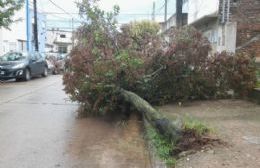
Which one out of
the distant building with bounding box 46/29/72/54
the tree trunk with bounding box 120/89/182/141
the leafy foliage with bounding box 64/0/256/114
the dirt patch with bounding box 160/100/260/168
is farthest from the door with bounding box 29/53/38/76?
the distant building with bounding box 46/29/72/54

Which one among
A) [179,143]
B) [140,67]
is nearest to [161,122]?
[179,143]

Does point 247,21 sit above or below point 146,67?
above

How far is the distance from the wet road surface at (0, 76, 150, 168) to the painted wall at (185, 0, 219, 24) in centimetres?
943

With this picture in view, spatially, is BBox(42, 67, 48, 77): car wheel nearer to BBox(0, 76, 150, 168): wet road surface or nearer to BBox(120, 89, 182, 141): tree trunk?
BBox(0, 76, 150, 168): wet road surface

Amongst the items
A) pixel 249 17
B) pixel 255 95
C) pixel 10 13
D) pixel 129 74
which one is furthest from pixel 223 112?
pixel 10 13

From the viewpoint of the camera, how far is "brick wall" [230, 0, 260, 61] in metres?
17.3

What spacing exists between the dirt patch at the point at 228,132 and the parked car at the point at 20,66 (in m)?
12.8

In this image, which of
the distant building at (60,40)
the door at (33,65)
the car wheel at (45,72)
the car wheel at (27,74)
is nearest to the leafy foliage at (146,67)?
the car wheel at (27,74)

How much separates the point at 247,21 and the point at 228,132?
1137 cm

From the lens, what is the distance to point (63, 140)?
311 inches

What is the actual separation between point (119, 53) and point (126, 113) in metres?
1.64

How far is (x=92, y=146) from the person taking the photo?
7.46 meters

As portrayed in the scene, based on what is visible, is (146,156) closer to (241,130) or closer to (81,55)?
(241,130)

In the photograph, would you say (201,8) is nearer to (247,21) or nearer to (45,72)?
(247,21)
